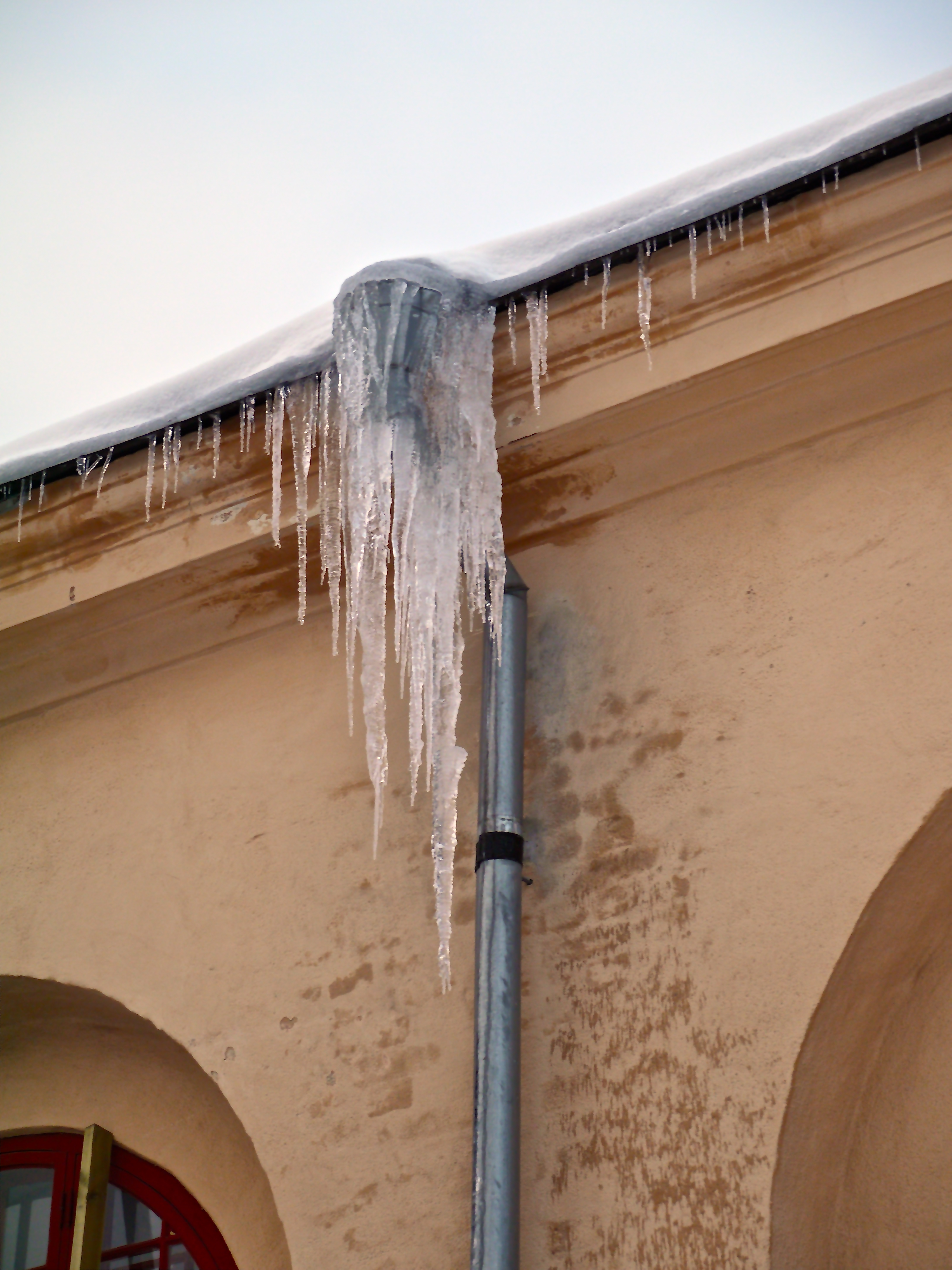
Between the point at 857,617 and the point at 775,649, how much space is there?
161 mm

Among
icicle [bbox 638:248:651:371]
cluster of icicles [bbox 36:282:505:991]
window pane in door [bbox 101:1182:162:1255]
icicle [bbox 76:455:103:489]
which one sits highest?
icicle [bbox 76:455:103:489]

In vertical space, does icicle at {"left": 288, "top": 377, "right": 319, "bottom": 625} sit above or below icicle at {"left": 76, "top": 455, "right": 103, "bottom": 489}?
below

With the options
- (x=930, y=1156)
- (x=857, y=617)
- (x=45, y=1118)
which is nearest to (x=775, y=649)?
(x=857, y=617)

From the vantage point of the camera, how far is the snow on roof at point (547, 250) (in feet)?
8.45

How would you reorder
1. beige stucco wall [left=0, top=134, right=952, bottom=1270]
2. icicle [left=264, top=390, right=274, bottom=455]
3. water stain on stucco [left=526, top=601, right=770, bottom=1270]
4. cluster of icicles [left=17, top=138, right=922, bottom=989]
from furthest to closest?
icicle [left=264, top=390, right=274, bottom=455], cluster of icicles [left=17, top=138, right=922, bottom=989], beige stucco wall [left=0, top=134, right=952, bottom=1270], water stain on stucco [left=526, top=601, right=770, bottom=1270]

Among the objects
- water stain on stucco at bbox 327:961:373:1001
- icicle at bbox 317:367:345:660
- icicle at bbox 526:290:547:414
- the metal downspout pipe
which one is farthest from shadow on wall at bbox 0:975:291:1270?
icicle at bbox 526:290:547:414

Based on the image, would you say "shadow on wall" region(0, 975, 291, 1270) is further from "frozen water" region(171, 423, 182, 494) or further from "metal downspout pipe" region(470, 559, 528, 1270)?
"frozen water" region(171, 423, 182, 494)

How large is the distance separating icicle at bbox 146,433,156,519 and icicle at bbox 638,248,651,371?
1.18m

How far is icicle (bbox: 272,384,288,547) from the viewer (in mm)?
3025

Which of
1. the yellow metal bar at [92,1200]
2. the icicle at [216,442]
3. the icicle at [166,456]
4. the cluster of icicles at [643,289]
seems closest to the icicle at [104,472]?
the icicle at [166,456]

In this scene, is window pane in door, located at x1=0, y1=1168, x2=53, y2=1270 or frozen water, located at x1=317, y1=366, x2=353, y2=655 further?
window pane in door, located at x1=0, y1=1168, x2=53, y2=1270

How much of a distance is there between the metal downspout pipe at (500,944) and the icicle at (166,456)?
2.86 feet

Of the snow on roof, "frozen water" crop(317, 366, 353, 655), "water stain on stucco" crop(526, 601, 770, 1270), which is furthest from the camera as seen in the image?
"frozen water" crop(317, 366, 353, 655)

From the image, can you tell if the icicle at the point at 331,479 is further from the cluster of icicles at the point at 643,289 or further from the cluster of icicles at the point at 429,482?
the cluster of icicles at the point at 643,289
